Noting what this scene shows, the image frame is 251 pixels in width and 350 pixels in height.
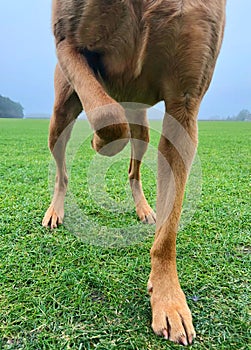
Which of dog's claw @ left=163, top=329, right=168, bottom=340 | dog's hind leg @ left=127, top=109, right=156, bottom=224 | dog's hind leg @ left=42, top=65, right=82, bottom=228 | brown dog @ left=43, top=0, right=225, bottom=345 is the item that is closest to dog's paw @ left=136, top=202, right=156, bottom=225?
dog's hind leg @ left=127, top=109, right=156, bottom=224

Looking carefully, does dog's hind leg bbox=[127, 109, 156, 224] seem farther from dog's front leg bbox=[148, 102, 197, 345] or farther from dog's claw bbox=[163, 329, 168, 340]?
dog's claw bbox=[163, 329, 168, 340]

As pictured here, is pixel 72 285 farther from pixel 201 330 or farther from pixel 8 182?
pixel 8 182

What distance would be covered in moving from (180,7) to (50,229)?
1.50m

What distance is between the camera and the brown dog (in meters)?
1.25

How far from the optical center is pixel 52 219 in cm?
230

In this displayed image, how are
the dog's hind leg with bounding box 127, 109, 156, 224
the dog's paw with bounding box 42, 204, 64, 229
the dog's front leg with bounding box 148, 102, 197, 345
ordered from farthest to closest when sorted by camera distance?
the dog's hind leg with bounding box 127, 109, 156, 224, the dog's paw with bounding box 42, 204, 64, 229, the dog's front leg with bounding box 148, 102, 197, 345

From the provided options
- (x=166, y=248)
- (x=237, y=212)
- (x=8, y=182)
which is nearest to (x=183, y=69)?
(x=166, y=248)

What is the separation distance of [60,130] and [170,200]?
104 cm

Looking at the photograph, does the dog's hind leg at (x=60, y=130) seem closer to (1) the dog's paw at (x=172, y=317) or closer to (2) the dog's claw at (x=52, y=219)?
(2) the dog's claw at (x=52, y=219)

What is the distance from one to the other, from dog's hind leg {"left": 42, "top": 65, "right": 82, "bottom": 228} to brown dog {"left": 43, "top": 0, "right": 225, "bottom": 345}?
558mm

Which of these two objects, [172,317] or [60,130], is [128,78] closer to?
[60,130]

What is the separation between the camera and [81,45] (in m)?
1.37

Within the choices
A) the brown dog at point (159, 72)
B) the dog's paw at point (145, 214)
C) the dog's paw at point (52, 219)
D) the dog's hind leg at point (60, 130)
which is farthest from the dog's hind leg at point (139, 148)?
the brown dog at point (159, 72)

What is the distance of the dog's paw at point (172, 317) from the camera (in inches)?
47.8
